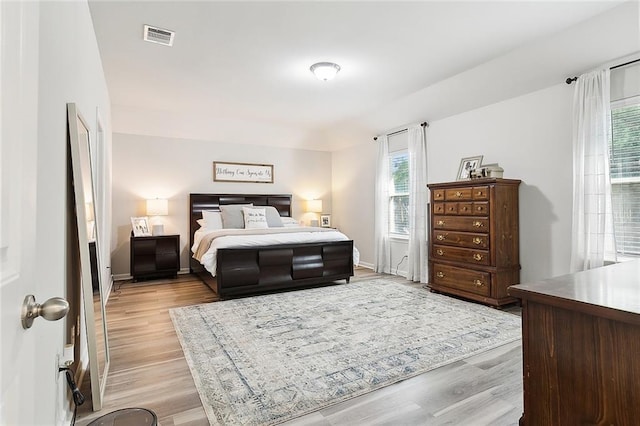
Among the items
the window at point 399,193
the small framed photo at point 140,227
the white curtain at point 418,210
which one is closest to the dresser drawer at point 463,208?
the white curtain at point 418,210

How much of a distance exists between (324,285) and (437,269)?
1.56 m

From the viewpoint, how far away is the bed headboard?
231 inches

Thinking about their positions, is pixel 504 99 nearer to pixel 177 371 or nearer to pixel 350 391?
pixel 350 391

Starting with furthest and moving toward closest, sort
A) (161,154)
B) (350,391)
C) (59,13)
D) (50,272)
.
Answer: (161,154)
(350,391)
(59,13)
(50,272)

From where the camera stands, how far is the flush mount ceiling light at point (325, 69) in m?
3.64

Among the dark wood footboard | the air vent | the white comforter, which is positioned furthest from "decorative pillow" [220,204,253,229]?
the air vent

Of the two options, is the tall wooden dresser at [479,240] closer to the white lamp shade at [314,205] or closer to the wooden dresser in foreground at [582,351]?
the wooden dresser in foreground at [582,351]

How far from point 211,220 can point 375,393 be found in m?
4.27

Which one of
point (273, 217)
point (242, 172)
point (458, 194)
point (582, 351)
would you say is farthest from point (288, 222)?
point (582, 351)

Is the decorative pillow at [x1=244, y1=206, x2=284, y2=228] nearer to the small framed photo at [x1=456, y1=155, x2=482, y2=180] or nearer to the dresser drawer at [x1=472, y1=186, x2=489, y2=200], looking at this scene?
the small framed photo at [x1=456, y1=155, x2=482, y2=180]

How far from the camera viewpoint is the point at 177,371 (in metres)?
2.25

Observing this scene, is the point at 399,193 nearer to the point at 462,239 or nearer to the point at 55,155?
the point at 462,239

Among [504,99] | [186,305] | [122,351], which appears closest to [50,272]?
[122,351]

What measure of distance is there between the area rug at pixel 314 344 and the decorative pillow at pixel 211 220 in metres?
1.91
